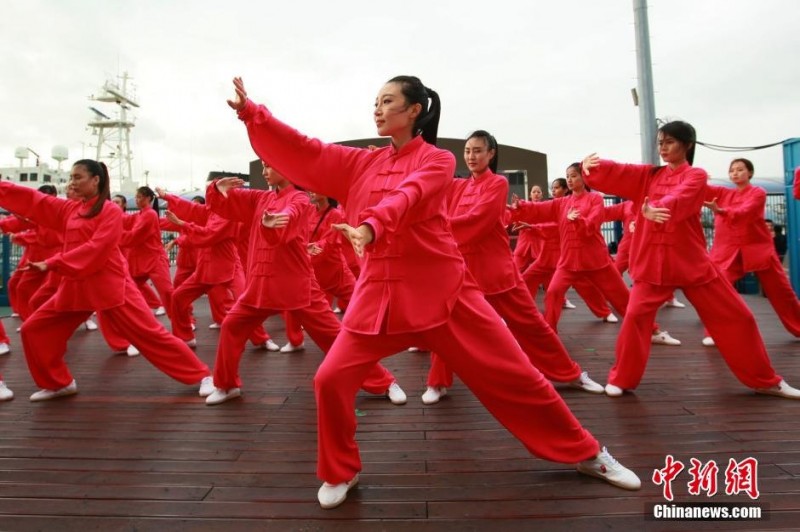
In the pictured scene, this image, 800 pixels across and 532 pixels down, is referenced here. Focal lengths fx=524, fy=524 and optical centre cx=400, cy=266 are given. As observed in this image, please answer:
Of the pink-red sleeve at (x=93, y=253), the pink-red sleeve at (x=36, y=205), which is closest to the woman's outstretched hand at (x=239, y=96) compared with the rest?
the pink-red sleeve at (x=93, y=253)

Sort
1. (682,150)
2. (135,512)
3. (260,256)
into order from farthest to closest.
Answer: (260,256), (682,150), (135,512)

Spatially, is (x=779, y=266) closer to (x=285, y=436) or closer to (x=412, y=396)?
(x=412, y=396)

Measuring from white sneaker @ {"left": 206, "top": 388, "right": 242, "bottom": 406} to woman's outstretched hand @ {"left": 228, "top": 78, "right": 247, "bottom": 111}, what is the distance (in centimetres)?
228

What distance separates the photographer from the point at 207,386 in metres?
3.91

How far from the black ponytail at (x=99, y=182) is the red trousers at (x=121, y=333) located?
60 centimetres

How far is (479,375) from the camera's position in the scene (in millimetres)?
2229

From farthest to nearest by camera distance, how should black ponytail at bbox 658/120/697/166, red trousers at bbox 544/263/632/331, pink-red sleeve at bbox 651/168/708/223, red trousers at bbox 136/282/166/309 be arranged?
red trousers at bbox 136/282/166/309
red trousers at bbox 544/263/632/331
black ponytail at bbox 658/120/697/166
pink-red sleeve at bbox 651/168/708/223

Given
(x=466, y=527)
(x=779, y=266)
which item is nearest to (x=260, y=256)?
(x=466, y=527)

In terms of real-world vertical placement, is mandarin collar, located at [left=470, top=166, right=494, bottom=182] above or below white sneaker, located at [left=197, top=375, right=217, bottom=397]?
above

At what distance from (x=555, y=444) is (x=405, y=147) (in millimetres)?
1467

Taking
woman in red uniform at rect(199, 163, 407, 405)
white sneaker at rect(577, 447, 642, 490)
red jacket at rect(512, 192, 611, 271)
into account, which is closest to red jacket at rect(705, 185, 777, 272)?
red jacket at rect(512, 192, 611, 271)

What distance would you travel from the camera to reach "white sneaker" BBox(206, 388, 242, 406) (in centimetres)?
373

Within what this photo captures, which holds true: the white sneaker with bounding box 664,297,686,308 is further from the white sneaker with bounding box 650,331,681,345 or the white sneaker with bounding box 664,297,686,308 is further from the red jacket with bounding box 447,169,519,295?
the red jacket with bounding box 447,169,519,295

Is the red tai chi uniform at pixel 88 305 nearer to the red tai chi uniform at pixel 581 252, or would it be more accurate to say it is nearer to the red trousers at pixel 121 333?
the red trousers at pixel 121 333
